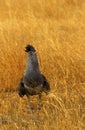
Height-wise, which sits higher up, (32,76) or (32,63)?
(32,63)

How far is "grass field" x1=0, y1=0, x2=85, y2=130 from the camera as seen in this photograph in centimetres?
452

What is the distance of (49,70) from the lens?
5984 millimetres

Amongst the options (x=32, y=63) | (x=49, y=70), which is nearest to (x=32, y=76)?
(x=32, y=63)

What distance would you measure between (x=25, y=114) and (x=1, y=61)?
1.33m

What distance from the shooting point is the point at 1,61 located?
6.05 m

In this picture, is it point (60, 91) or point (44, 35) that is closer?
point (60, 91)

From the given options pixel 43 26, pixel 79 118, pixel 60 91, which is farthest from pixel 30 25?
pixel 79 118

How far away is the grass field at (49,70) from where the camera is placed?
14.8 ft

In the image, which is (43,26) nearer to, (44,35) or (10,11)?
(44,35)

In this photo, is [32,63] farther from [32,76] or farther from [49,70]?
[49,70]

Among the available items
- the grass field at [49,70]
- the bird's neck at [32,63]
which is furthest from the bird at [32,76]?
the grass field at [49,70]

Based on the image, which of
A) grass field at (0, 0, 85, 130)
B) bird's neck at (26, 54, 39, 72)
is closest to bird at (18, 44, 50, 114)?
bird's neck at (26, 54, 39, 72)

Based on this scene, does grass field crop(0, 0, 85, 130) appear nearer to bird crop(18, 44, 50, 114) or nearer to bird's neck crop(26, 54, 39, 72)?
bird crop(18, 44, 50, 114)

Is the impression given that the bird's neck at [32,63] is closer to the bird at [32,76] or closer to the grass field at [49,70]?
the bird at [32,76]
